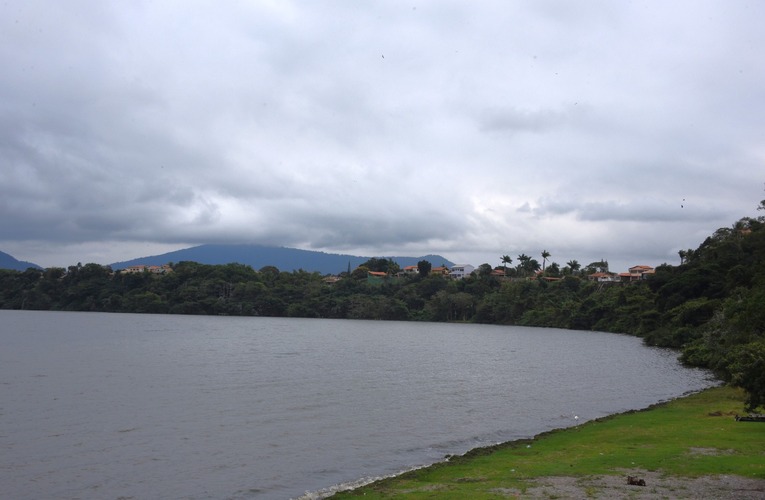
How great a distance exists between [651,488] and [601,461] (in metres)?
3.66

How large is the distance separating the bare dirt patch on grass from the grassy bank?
49mm

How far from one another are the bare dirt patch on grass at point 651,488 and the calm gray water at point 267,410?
7564mm

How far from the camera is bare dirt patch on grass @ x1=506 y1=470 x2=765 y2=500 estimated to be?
15.0 metres

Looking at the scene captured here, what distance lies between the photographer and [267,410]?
3422 centimetres

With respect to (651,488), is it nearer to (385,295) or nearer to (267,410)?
(267,410)

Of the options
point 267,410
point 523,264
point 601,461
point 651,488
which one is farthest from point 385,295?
point 651,488

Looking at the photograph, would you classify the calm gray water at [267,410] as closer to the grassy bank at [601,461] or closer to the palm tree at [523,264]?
the grassy bank at [601,461]

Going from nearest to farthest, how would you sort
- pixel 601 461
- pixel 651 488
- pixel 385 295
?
pixel 651 488
pixel 601 461
pixel 385 295

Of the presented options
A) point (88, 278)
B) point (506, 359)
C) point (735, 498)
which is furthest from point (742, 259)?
point (88, 278)

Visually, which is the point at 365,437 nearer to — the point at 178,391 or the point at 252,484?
the point at 252,484

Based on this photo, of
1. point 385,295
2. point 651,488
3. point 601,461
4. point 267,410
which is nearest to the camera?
point 651,488

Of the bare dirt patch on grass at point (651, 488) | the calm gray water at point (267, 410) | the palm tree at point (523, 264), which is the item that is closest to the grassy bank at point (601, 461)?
the bare dirt patch on grass at point (651, 488)

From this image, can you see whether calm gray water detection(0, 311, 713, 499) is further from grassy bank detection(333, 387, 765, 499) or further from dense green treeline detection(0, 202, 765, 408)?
dense green treeline detection(0, 202, 765, 408)

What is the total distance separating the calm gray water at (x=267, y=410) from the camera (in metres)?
22.0
